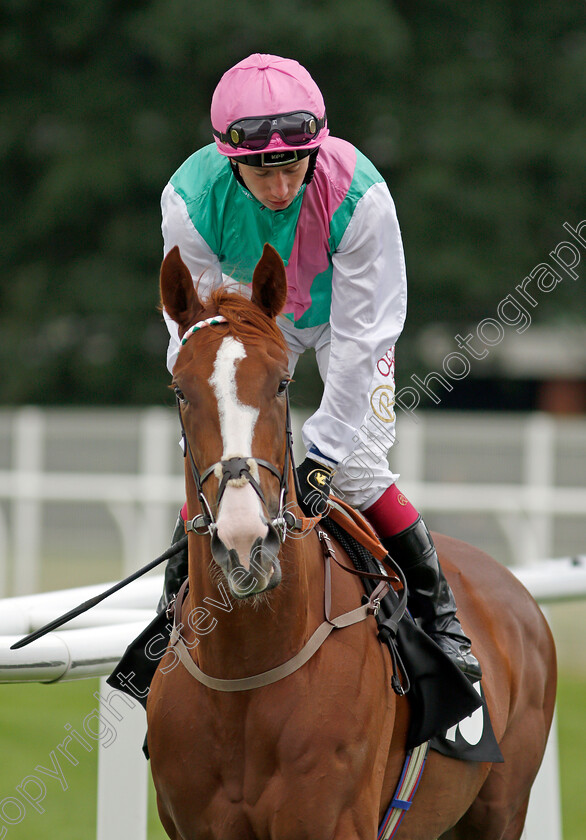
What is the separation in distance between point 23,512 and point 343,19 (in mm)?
9928

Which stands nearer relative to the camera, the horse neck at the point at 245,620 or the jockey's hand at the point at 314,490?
the horse neck at the point at 245,620

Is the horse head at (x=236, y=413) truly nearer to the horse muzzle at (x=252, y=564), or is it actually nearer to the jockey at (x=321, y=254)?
the horse muzzle at (x=252, y=564)

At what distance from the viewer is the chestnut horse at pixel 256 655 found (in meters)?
2.75

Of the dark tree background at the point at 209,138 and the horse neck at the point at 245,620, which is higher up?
the dark tree background at the point at 209,138

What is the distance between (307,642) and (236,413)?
673 millimetres

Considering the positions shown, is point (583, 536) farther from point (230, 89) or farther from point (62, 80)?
point (62, 80)

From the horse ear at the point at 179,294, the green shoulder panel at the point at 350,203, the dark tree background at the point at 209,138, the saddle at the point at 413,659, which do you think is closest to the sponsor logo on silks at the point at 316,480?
the saddle at the point at 413,659

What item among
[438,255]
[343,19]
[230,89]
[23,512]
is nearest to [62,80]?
[343,19]

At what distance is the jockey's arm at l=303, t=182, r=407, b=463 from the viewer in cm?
333

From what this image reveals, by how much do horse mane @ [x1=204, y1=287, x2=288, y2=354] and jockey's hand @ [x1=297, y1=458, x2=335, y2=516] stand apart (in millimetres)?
416

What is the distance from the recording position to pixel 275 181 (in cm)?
327

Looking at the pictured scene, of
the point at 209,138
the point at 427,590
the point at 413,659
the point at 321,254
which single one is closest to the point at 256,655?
the point at 413,659

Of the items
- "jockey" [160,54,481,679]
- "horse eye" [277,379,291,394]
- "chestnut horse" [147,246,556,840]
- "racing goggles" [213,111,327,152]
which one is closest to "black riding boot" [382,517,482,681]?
"jockey" [160,54,481,679]

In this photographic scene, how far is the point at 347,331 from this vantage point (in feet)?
11.2
